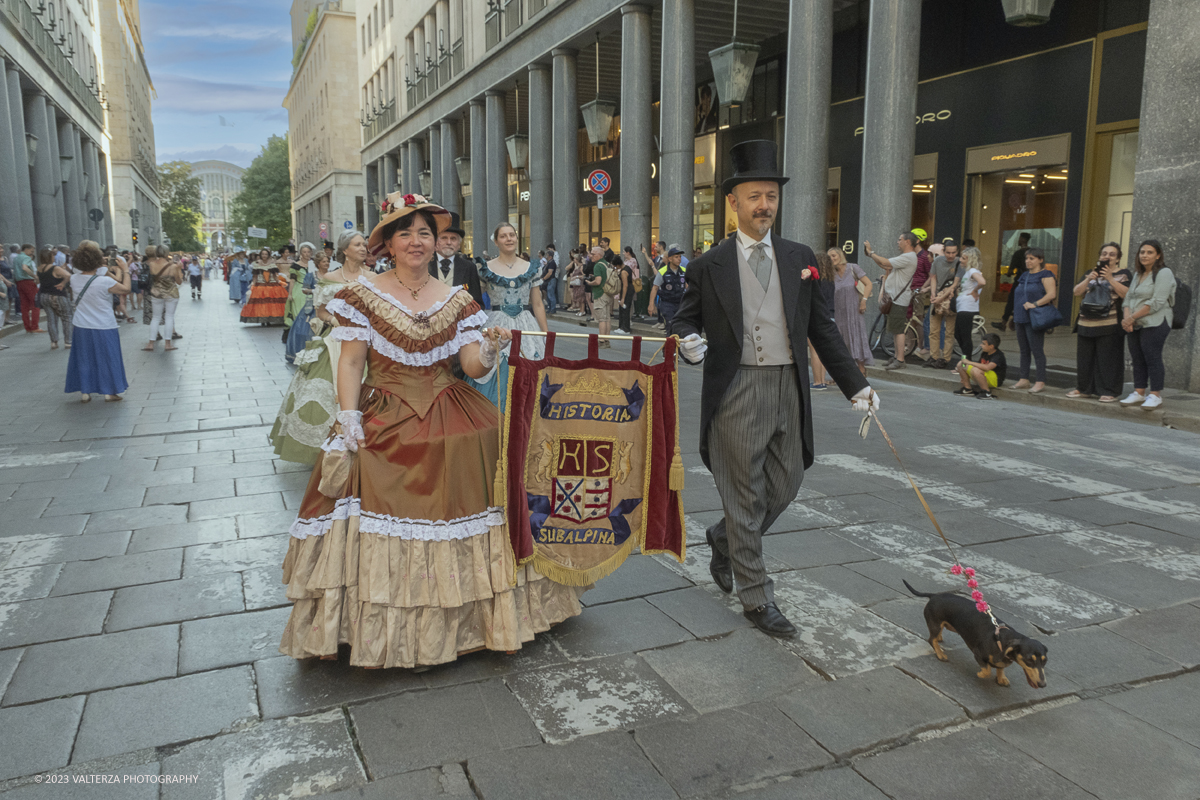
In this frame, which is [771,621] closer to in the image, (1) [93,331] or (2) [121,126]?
(1) [93,331]

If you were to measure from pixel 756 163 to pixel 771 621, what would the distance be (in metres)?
2.01

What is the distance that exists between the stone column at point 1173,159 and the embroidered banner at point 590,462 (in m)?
8.81

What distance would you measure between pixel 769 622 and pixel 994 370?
27.6 feet

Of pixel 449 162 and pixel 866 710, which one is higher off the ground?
pixel 449 162

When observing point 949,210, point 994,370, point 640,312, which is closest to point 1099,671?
point 994,370

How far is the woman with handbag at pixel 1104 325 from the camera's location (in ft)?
31.6

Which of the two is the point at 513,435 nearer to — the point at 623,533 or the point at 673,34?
the point at 623,533

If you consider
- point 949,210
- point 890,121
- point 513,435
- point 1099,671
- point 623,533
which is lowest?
point 1099,671

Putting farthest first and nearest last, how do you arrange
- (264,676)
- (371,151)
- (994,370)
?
(371,151)
(994,370)
(264,676)

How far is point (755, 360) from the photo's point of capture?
3775mm

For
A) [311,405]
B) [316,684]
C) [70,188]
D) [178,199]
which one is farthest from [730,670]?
[178,199]

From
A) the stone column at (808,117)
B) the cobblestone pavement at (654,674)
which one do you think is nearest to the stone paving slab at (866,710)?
the cobblestone pavement at (654,674)

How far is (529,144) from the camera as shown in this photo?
2666 centimetres

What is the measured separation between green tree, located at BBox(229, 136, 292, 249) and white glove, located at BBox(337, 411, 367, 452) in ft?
330
